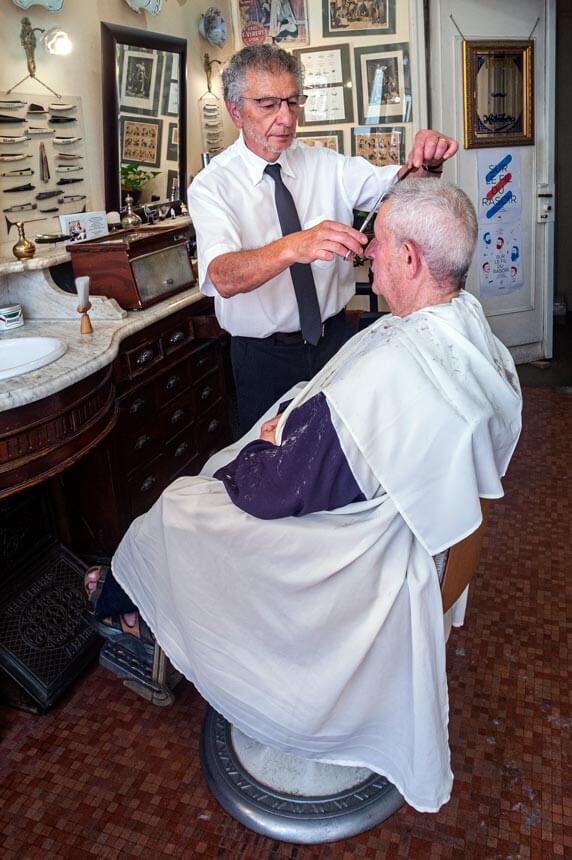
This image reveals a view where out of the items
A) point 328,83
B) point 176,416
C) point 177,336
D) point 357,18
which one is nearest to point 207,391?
point 176,416

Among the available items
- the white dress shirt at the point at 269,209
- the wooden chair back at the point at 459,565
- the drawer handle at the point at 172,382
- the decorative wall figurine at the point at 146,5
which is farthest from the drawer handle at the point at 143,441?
the decorative wall figurine at the point at 146,5

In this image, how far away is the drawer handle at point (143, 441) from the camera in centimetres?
269

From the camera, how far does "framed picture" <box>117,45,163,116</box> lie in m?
3.21

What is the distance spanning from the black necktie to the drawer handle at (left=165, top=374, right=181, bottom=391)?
824 millimetres

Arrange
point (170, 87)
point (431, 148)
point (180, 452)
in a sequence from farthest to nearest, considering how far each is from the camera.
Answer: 1. point (170, 87)
2. point (180, 452)
3. point (431, 148)

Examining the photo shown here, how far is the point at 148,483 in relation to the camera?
9.06 ft

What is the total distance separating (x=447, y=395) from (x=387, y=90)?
3.61 meters

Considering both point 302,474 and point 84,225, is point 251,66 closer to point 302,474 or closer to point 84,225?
point 84,225

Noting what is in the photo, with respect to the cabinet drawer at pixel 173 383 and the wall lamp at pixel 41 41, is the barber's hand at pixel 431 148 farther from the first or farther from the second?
the wall lamp at pixel 41 41

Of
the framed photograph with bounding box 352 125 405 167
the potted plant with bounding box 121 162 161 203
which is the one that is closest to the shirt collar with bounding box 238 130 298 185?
the potted plant with bounding box 121 162 161 203

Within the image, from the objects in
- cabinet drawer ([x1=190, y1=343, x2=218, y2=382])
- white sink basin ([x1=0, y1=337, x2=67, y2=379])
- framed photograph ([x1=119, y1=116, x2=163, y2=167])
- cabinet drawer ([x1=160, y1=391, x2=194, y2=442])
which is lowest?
cabinet drawer ([x1=160, y1=391, x2=194, y2=442])

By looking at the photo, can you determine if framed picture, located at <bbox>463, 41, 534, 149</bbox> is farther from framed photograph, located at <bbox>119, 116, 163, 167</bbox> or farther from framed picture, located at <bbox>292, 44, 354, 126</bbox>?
framed photograph, located at <bbox>119, 116, 163, 167</bbox>

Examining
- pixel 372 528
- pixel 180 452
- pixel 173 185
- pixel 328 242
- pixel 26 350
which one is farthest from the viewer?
pixel 173 185

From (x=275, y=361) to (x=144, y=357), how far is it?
569 mm
